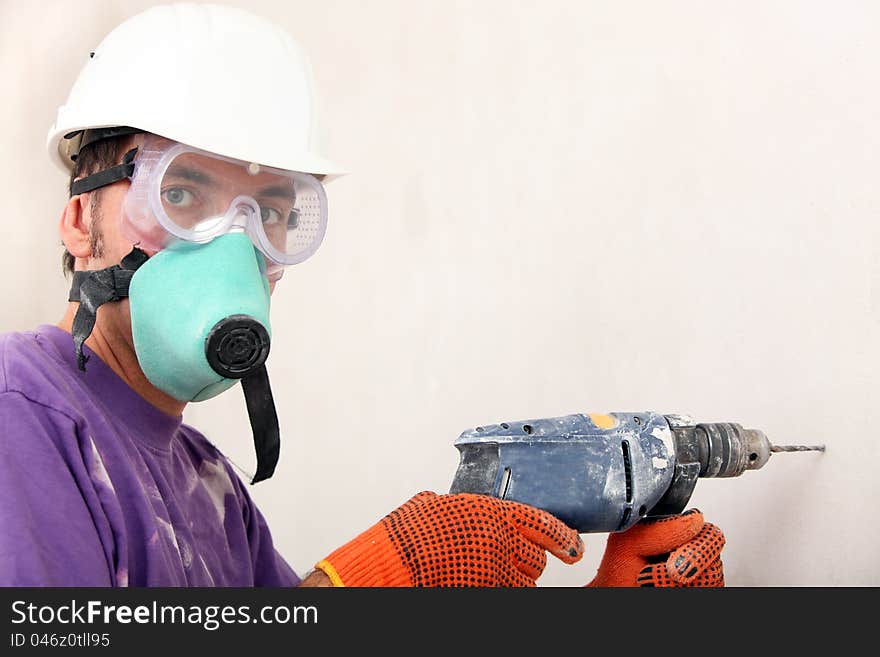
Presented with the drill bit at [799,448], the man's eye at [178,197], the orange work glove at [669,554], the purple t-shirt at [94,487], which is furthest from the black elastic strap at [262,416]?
the drill bit at [799,448]

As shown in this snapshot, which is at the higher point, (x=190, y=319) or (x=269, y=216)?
(x=269, y=216)

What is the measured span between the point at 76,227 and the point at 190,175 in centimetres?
18

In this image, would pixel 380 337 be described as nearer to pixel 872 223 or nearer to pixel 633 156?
pixel 633 156

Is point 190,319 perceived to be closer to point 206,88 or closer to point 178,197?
point 178,197

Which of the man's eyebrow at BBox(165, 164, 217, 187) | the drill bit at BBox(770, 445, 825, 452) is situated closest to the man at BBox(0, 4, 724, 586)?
the man's eyebrow at BBox(165, 164, 217, 187)

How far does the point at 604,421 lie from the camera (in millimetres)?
1297

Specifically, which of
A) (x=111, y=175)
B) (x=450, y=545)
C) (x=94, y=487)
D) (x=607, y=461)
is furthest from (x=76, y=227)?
(x=607, y=461)

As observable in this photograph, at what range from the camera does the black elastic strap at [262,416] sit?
1.28m

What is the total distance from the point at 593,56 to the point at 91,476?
1050 mm

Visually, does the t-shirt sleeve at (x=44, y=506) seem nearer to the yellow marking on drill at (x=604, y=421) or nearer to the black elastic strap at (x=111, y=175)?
the black elastic strap at (x=111, y=175)

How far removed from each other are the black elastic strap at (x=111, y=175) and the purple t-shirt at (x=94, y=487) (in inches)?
7.6

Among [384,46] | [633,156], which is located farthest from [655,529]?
[384,46]

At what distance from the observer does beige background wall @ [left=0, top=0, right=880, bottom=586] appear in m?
1.30

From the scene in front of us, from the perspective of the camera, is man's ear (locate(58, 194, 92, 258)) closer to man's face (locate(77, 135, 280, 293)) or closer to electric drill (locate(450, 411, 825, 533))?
man's face (locate(77, 135, 280, 293))
